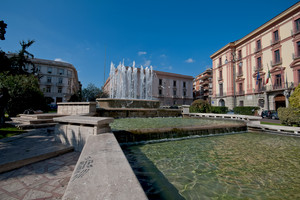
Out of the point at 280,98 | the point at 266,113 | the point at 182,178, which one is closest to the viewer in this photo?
the point at 182,178

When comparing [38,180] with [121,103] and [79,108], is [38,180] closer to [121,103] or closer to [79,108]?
[79,108]

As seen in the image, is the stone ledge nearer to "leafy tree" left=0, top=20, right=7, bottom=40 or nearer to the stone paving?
the stone paving

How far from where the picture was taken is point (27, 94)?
1130cm

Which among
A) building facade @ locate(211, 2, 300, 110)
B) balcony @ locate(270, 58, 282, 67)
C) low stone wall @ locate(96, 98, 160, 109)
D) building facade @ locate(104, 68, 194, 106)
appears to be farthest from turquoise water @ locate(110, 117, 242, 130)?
building facade @ locate(104, 68, 194, 106)

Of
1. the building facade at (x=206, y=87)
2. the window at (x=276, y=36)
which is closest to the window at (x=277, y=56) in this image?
the window at (x=276, y=36)

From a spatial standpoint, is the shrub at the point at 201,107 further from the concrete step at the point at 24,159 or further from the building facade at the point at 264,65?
the concrete step at the point at 24,159

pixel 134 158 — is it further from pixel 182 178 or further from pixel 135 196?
pixel 135 196

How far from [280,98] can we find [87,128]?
2670 centimetres

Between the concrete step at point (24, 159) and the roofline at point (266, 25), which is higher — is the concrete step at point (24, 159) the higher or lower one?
the lower one

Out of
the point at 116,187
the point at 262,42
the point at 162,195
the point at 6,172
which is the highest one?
the point at 262,42

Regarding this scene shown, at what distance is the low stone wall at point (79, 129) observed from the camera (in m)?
3.06

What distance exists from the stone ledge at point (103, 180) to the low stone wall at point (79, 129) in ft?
4.35

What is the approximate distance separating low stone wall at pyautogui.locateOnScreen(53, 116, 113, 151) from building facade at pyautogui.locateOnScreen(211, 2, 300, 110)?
80.7 feet

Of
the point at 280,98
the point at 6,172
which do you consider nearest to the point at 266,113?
the point at 280,98
